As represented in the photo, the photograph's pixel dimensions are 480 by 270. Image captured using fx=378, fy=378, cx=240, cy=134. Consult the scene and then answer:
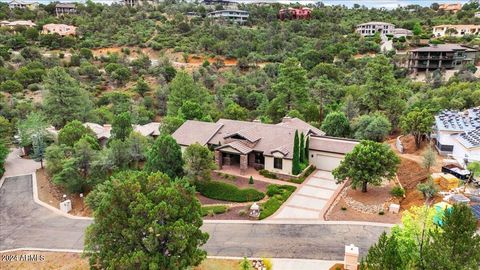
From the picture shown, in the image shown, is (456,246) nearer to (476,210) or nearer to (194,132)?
(476,210)

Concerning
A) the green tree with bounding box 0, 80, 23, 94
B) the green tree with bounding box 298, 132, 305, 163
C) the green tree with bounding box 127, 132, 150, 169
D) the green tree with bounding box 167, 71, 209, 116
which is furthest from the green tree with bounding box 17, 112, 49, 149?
the green tree with bounding box 298, 132, 305, 163

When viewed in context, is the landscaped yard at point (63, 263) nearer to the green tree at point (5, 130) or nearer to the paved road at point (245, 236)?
the paved road at point (245, 236)

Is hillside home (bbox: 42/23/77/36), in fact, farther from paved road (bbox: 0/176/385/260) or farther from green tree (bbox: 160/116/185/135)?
paved road (bbox: 0/176/385/260)

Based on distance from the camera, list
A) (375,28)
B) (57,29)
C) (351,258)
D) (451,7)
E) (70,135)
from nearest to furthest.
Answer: (351,258), (70,135), (57,29), (375,28), (451,7)

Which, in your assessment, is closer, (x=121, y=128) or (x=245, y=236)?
(x=245, y=236)

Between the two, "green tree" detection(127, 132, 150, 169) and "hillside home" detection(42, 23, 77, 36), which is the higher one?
"hillside home" detection(42, 23, 77, 36)

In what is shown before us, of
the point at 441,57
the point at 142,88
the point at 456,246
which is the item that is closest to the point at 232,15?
the point at 142,88
